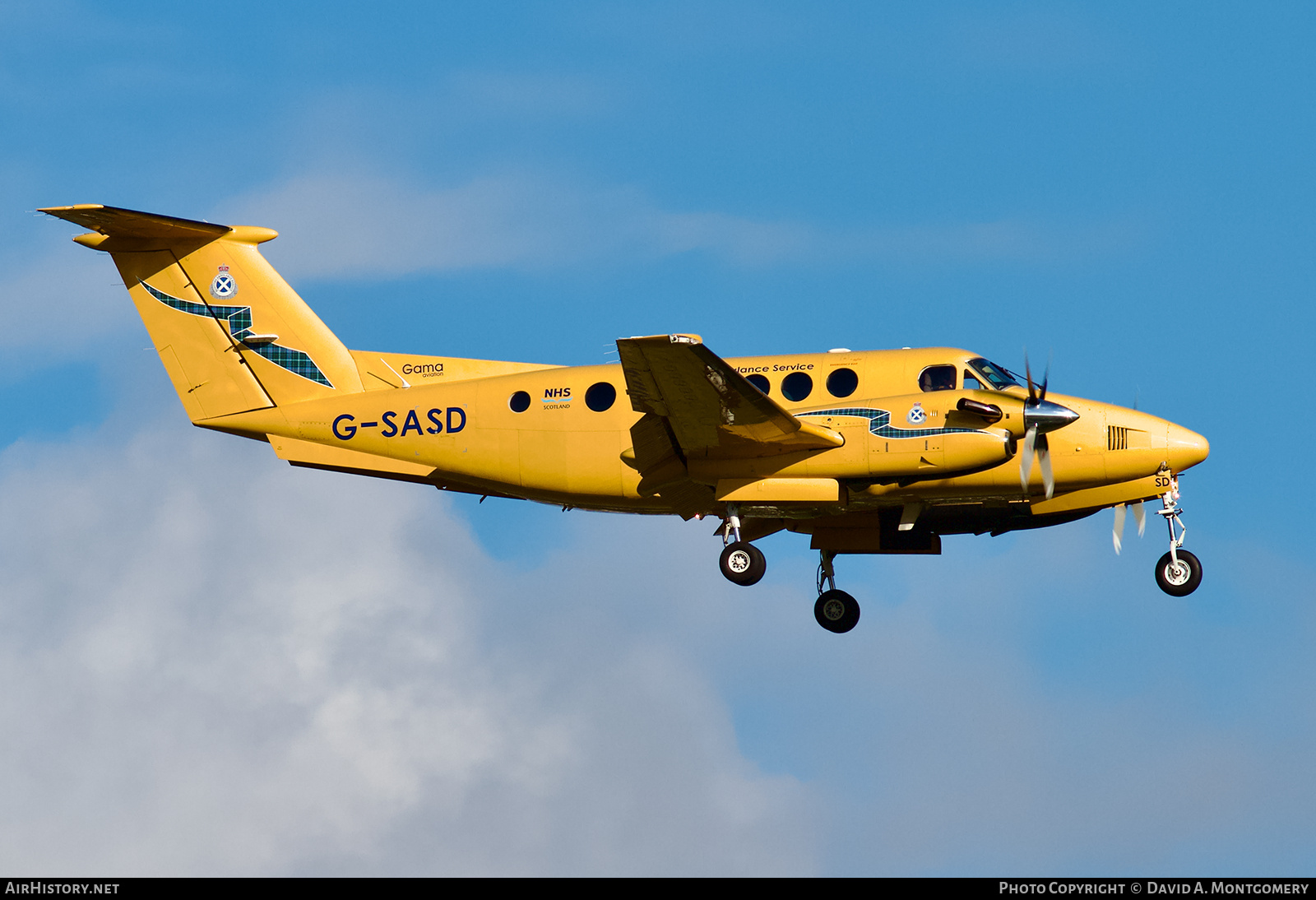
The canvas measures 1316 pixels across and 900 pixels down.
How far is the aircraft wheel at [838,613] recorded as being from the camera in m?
27.3

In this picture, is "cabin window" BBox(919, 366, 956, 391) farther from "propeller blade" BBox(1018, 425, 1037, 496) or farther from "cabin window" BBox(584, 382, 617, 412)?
"cabin window" BBox(584, 382, 617, 412)

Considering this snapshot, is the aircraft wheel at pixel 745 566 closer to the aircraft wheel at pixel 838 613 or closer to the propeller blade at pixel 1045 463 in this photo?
the aircraft wheel at pixel 838 613

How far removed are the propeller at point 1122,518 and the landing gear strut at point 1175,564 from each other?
0.91 meters

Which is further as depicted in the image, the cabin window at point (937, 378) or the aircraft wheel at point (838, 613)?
the aircraft wheel at point (838, 613)

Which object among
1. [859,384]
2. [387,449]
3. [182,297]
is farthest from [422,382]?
[859,384]

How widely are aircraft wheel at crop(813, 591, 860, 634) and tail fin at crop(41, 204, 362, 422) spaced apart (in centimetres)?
831

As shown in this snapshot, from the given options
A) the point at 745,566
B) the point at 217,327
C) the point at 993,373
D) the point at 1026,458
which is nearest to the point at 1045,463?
the point at 1026,458

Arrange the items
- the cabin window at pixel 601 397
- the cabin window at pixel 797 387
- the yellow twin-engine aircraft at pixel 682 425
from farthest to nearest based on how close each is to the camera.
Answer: the cabin window at pixel 601 397 < the cabin window at pixel 797 387 < the yellow twin-engine aircraft at pixel 682 425

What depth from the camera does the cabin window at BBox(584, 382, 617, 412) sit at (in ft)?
82.6

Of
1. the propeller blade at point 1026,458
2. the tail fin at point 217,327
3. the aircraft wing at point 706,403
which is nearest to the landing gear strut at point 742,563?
the aircraft wing at point 706,403

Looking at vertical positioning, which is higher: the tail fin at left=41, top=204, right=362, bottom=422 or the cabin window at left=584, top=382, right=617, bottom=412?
the tail fin at left=41, top=204, right=362, bottom=422

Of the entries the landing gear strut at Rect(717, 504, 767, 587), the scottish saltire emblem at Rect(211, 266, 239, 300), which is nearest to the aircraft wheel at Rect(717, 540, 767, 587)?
the landing gear strut at Rect(717, 504, 767, 587)
